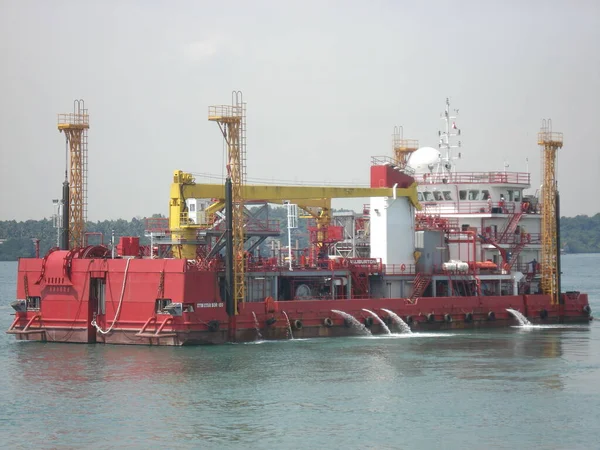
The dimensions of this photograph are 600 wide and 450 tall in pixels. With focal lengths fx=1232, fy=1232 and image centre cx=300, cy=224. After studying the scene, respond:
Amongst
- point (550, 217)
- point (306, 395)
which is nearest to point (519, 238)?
point (550, 217)

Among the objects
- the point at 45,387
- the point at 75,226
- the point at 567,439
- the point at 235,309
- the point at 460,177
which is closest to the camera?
the point at 567,439

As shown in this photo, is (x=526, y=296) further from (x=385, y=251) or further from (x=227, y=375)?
(x=227, y=375)

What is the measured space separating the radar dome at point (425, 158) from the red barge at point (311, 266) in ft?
0.32

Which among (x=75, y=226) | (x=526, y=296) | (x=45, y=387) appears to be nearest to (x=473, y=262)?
(x=526, y=296)

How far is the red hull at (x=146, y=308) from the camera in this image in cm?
5175

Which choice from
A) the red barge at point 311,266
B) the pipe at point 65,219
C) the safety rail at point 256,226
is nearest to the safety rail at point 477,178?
the red barge at point 311,266

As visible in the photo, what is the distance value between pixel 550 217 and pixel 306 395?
2761cm

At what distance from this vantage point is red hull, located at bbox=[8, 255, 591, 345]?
170 feet

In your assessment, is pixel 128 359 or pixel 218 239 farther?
pixel 218 239

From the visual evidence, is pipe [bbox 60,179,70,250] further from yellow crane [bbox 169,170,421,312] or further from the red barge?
yellow crane [bbox 169,170,421,312]

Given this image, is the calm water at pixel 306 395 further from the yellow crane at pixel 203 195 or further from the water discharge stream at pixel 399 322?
the yellow crane at pixel 203 195

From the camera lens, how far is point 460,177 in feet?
222

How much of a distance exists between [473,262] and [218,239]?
1539 centimetres

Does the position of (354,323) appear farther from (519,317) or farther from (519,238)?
(519,238)
